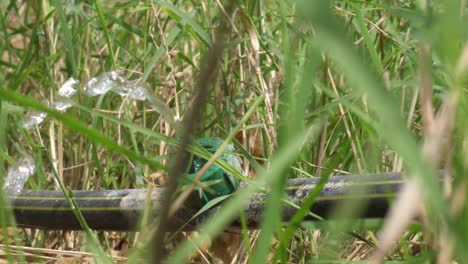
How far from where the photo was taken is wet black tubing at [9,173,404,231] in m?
1.38

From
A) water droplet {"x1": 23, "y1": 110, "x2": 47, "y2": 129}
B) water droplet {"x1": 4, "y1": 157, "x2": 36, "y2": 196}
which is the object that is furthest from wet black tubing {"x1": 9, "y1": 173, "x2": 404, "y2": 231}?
water droplet {"x1": 23, "y1": 110, "x2": 47, "y2": 129}

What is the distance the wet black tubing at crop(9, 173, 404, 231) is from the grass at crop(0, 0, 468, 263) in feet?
0.15

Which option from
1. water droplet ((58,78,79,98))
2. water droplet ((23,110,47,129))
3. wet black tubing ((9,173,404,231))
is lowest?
wet black tubing ((9,173,404,231))

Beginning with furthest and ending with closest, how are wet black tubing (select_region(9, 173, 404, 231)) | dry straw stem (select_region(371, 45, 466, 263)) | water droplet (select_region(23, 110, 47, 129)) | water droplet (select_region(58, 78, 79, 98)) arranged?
water droplet (select_region(58, 78, 79, 98)), water droplet (select_region(23, 110, 47, 129)), wet black tubing (select_region(9, 173, 404, 231)), dry straw stem (select_region(371, 45, 466, 263))

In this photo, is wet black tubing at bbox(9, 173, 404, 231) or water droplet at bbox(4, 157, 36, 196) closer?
wet black tubing at bbox(9, 173, 404, 231)

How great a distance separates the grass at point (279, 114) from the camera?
0.63 meters

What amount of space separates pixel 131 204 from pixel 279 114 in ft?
1.47

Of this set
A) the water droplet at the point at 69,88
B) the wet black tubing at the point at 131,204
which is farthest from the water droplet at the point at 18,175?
the water droplet at the point at 69,88

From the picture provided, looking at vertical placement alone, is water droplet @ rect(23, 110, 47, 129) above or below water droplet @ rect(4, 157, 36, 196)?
above

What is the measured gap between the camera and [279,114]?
6.31ft

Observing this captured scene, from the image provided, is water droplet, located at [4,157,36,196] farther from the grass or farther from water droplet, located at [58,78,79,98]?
water droplet, located at [58,78,79,98]

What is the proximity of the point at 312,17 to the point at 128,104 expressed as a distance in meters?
1.43

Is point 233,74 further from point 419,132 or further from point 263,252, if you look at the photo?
point 263,252

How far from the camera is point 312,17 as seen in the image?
0.54m
